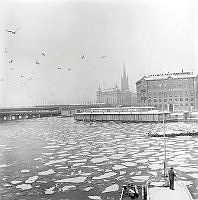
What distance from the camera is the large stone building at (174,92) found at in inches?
3696

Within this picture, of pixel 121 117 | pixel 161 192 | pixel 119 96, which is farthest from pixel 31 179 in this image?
pixel 119 96

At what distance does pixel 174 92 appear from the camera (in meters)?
97.3

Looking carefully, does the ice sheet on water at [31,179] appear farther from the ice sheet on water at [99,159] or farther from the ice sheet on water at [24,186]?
the ice sheet on water at [99,159]

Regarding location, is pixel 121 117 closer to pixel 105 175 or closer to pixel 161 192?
pixel 105 175

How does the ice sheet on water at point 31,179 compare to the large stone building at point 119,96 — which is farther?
the large stone building at point 119,96

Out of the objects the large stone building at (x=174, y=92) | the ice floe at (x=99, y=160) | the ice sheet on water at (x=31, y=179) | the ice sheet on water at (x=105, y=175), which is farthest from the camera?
the large stone building at (x=174, y=92)

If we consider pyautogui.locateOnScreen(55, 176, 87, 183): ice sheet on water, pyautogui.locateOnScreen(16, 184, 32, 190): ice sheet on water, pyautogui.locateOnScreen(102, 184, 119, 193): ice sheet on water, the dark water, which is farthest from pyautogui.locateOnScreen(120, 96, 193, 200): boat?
pyautogui.locateOnScreen(16, 184, 32, 190): ice sheet on water

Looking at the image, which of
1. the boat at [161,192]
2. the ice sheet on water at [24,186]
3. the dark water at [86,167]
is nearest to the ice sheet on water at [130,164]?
the dark water at [86,167]

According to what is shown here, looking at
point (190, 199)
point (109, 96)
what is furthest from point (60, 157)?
point (109, 96)

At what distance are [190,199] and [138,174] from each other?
581 centimetres

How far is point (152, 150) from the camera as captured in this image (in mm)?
26234

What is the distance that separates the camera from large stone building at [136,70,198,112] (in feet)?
308

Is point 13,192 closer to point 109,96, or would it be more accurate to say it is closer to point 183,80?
point 183,80

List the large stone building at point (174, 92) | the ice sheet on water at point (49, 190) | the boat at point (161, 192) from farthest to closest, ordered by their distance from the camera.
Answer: the large stone building at point (174, 92) < the ice sheet on water at point (49, 190) < the boat at point (161, 192)
